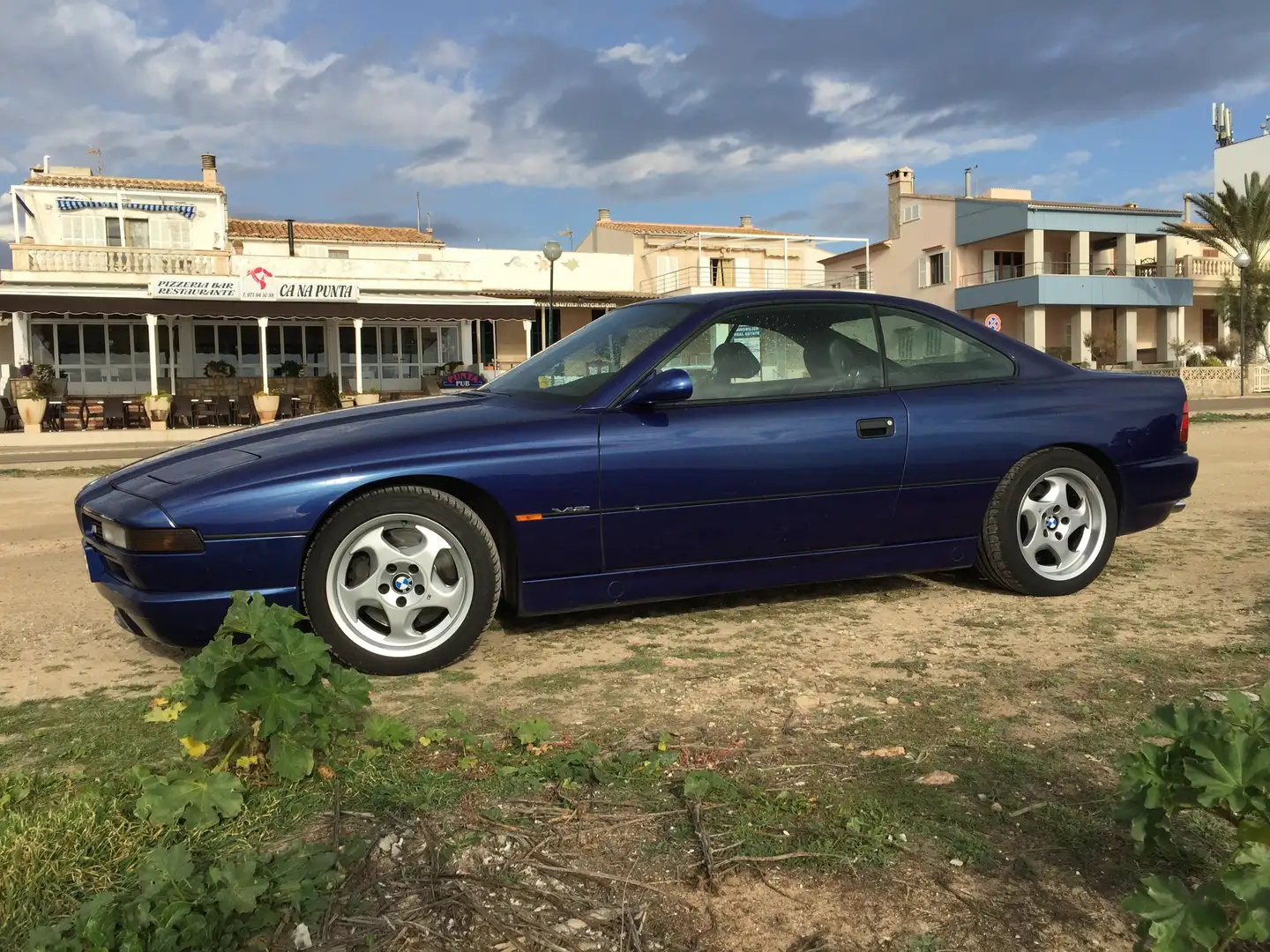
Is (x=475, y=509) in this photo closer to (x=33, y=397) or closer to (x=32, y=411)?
(x=32, y=411)

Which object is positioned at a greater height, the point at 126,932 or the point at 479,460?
the point at 479,460

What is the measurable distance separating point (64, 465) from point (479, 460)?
12415 mm

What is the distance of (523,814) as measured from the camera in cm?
238

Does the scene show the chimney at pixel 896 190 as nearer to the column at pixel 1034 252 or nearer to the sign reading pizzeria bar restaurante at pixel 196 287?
the column at pixel 1034 252

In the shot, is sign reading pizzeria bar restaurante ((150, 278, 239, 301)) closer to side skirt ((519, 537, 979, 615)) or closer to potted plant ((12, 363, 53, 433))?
potted plant ((12, 363, 53, 433))

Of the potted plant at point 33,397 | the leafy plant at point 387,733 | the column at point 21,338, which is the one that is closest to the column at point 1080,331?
the potted plant at point 33,397

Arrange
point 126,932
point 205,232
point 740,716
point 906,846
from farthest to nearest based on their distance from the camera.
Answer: point 205,232
point 740,716
point 906,846
point 126,932

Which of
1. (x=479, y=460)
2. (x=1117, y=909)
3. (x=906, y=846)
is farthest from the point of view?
(x=479, y=460)

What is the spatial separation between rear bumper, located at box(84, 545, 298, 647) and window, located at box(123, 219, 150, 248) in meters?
35.1

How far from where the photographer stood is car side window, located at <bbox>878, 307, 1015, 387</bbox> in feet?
14.7

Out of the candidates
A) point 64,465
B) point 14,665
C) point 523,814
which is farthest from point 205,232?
point 523,814

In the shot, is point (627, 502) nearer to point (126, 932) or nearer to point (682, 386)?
point (682, 386)

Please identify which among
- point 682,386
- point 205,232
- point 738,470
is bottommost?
point 738,470

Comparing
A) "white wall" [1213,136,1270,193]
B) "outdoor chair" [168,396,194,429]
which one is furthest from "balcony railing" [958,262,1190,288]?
"outdoor chair" [168,396,194,429]
